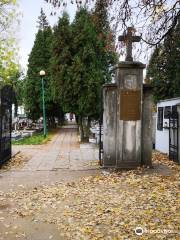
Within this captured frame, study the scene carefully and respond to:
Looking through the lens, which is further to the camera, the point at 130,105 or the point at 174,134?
the point at 174,134

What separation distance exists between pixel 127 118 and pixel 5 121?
464cm

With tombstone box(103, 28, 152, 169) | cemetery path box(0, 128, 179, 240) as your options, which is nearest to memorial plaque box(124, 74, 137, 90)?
tombstone box(103, 28, 152, 169)

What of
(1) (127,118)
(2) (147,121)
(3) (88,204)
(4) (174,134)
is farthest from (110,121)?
(3) (88,204)

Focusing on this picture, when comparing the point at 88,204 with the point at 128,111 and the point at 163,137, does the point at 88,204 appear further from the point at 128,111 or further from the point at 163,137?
the point at 163,137

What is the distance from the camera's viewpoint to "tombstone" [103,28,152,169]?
12.6 m

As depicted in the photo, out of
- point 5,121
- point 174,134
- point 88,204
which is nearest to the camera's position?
point 88,204

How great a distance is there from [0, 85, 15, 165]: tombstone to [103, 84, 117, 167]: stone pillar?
11.6 ft

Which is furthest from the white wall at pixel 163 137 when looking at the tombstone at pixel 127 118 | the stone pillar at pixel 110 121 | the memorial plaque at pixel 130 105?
the stone pillar at pixel 110 121

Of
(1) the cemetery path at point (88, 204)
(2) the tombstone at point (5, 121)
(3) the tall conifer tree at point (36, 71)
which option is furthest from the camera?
(3) the tall conifer tree at point (36, 71)

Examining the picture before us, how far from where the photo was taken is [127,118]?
41.4 feet

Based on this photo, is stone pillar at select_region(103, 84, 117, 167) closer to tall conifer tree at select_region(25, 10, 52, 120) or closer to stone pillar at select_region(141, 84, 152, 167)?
stone pillar at select_region(141, 84, 152, 167)

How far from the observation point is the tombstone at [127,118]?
1261cm

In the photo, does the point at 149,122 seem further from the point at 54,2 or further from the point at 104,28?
the point at 54,2

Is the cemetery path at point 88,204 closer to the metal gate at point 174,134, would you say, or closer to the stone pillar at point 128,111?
the stone pillar at point 128,111
